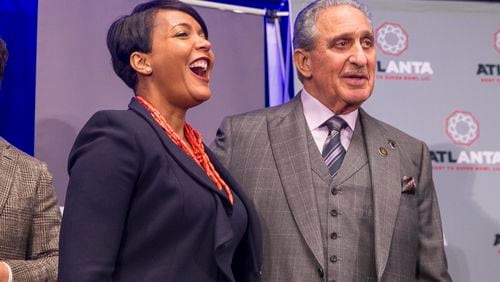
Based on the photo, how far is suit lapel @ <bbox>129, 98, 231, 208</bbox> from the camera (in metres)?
2.17

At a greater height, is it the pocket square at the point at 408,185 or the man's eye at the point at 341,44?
the man's eye at the point at 341,44

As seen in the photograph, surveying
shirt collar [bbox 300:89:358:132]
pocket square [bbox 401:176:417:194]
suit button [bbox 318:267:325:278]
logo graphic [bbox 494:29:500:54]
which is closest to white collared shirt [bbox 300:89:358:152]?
shirt collar [bbox 300:89:358:132]

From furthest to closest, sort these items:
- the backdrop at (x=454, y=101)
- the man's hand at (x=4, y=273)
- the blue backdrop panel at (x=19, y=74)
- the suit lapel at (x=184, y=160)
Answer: the backdrop at (x=454, y=101) < the blue backdrop panel at (x=19, y=74) < the man's hand at (x=4, y=273) < the suit lapel at (x=184, y=160)

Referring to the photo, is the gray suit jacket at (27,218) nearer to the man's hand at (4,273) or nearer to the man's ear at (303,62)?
the man's hand at (4,273)

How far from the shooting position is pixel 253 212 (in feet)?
7.64

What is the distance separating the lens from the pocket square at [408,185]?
2725mm

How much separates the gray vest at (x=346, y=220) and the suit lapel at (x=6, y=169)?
3.25 ft

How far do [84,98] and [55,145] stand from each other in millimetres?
243

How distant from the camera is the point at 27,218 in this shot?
2.66 m

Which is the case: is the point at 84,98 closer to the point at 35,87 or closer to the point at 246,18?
the point at 35,87

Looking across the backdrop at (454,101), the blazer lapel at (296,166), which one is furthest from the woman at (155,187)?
the backdrop at (454,101)

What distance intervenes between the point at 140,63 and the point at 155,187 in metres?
0.46

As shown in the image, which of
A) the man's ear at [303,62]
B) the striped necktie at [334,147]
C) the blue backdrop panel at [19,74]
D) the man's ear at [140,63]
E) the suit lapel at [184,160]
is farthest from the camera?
the blue backdrop panel at [19,74]

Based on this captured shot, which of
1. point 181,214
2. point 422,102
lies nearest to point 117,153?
point 181,214
